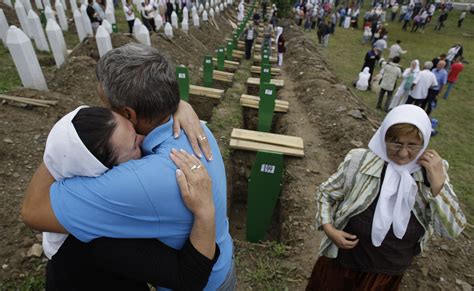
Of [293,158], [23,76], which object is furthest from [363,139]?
[23,76]

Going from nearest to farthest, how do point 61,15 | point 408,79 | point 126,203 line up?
point 126,203 < point 408,79 < point 61,15

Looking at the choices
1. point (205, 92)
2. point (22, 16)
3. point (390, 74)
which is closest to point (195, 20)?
point (22, 16)

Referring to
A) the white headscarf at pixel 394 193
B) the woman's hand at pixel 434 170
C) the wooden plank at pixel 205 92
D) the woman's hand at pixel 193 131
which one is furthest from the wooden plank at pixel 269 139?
the woman's hand at pixel 193 131

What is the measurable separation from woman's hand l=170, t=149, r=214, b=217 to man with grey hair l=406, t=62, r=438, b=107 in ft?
29.6

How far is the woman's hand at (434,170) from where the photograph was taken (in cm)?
162

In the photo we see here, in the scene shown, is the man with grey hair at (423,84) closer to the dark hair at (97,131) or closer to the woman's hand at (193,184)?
the woman's hand at (193,184)

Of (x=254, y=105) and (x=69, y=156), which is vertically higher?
(x=69, y=156)

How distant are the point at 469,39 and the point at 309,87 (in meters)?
25.1

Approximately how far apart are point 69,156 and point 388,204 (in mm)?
1776

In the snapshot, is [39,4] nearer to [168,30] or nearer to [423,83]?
[168,30]

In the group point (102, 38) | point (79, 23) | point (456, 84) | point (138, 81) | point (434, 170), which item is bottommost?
point (456, 84)

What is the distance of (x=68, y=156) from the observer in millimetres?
963

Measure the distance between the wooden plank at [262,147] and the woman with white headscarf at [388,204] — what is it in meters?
2.99

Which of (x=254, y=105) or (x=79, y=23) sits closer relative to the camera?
(x=254, y=105)
